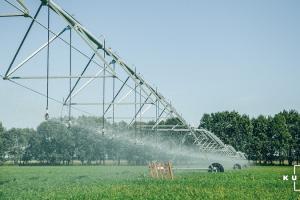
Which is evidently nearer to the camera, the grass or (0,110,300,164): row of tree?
the grass

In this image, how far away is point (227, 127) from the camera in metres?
112

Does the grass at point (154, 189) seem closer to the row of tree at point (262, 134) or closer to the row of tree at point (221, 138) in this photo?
the row of tree at point (221, 138)

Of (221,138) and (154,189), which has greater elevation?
(221,138)

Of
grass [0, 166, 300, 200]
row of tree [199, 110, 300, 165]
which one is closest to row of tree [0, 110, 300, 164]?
row of tree [199, 110, 300, 165]

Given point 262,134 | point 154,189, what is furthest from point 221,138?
point 154,189

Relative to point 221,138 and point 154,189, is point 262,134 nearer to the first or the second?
point 221,138

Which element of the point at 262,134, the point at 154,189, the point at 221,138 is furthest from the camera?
the point at 221,138

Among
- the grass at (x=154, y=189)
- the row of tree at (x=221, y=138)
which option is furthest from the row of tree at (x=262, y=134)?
the grass at (x=154, y=189)

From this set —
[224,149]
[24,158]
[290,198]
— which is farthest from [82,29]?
[24,158]

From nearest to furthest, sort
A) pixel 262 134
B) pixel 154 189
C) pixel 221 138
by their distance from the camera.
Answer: pixel 154 189, pixel 262 134, pixel 221 138

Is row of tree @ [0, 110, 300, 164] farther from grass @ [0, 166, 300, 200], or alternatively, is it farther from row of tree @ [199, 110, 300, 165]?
grass @ [0, 166, 300, 200]

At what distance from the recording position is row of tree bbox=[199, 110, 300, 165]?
106000mm

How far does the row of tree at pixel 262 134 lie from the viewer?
106 metres

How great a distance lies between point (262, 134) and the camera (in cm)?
10812
